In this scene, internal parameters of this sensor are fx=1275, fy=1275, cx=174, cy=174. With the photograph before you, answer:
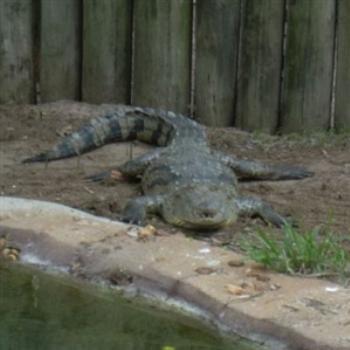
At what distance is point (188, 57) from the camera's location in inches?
321

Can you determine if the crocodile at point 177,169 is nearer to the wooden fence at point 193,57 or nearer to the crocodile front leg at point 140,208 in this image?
the crocodile front leg at point 140,208

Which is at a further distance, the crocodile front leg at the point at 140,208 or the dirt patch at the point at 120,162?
the dirt patch at the point at 120,162

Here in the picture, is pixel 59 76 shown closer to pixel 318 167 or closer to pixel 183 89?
pixel 183 89

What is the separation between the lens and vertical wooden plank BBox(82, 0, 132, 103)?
8.17 m

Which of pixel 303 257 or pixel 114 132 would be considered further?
pixel 114 132

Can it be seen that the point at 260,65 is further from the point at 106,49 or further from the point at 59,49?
the point at 59,49

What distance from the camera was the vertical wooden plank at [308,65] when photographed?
792 centimetres

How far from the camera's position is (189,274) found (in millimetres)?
5246

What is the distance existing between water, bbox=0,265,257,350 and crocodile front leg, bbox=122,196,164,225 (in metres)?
0.88

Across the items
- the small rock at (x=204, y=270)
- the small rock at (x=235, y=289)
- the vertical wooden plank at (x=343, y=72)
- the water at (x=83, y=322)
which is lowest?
the water at (x=83, y=322)

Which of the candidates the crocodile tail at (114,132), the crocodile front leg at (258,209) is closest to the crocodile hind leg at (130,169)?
the crocodile tail at (114,132)

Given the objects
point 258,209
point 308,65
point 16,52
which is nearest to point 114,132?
point 16,52

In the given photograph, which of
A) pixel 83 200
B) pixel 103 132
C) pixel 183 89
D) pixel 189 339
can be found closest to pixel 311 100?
pixel 183 89

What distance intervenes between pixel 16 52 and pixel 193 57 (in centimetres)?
116
